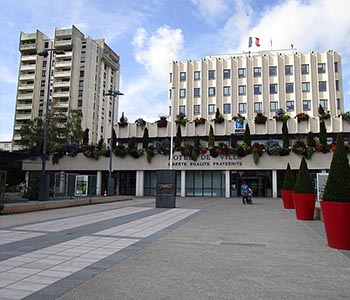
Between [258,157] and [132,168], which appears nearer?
[258,157]

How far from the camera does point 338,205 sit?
8062 millimetres

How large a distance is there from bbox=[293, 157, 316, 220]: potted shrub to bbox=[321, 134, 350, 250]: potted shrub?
5901mm

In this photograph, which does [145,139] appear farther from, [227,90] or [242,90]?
[242,90]

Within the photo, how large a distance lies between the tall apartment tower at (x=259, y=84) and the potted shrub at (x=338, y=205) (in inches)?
2037

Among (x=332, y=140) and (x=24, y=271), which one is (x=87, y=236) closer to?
(x=24, y=271)

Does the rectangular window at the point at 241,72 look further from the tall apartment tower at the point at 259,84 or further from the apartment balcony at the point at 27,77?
the apartment balcony at the point at 27,77

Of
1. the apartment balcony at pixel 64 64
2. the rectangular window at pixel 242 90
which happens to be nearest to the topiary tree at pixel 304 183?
the rectangular window at pixel 242 90

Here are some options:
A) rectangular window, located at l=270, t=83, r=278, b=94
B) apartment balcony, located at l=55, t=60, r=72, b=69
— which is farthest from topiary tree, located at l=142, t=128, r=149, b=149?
apartment balcony, located at l=55, t=60, r=72, b=69

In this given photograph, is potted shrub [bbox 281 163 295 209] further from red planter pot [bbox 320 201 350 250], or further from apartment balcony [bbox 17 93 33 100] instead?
apartment balcony [bbox 17 93 33 100]

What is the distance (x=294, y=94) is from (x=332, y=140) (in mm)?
20051

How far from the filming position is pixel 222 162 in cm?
3812

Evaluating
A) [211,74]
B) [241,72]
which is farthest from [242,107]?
[211,74]

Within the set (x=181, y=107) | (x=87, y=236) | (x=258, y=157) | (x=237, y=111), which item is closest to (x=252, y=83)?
(x=237, y=111)

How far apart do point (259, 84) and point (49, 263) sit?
58914 mm
